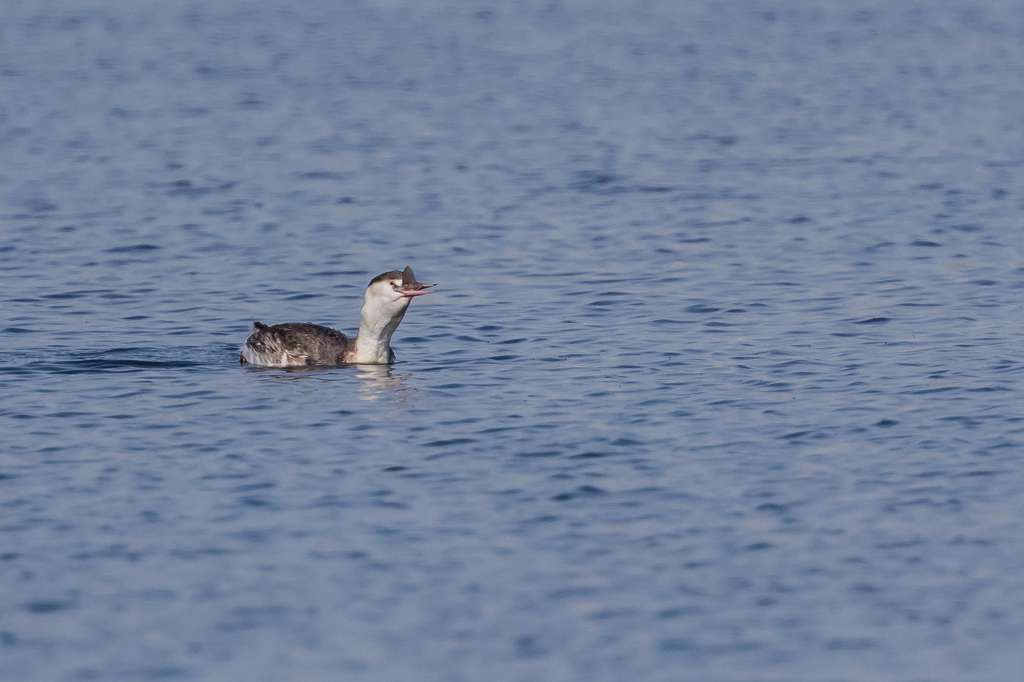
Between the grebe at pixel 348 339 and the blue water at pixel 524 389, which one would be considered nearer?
the blue water at pixel 524 389

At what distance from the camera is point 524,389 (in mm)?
20375

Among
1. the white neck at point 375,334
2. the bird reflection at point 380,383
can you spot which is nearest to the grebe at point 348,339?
the white neck at point 375,334

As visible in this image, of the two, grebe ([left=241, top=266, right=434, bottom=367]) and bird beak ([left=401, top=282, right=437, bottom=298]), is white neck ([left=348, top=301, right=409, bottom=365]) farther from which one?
bird beak ([left=401, top=282, right=437, bottom=298])

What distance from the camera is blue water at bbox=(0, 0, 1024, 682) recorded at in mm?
13305

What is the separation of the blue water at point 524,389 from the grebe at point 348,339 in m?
0.30

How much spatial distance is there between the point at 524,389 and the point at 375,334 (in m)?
2.38

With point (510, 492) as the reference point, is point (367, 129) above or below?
above

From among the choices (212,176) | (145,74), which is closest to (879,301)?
(212,176)

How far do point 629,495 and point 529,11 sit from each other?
53922mm

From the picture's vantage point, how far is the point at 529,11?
224 ft

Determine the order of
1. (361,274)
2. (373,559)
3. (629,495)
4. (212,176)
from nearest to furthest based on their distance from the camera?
(373,559) < (629,495) < (361,274) < (212,176)

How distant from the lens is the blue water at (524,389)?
13.3 m

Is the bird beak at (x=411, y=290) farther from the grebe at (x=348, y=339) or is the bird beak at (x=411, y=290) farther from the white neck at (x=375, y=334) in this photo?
the white neck at (x=375, y=334)

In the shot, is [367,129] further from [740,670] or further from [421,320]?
[740,670]
